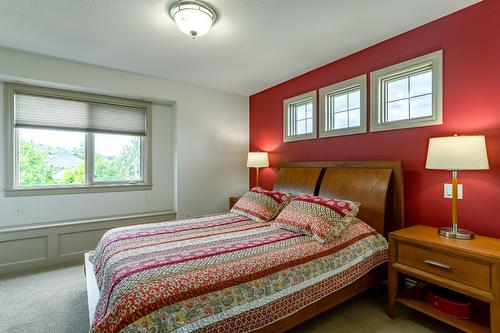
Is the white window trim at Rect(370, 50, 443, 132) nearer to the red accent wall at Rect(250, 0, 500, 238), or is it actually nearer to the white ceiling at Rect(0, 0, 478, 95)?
the red accent wall at Rect(250, 0, 500, 238)

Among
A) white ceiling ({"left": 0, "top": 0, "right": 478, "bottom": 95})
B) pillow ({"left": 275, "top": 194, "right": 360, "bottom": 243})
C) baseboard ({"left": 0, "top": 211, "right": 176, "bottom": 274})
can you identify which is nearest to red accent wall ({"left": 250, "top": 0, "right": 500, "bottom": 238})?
white ceiling ({"left": 0, "top": 0, "right": 478, "bottom": 95})

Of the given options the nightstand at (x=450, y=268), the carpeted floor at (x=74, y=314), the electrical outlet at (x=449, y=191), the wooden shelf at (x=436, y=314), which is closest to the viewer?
the nightstand at (x=450, y=268)

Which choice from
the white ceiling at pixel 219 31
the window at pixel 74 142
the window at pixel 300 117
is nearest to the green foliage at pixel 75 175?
the window at pixel 74 142

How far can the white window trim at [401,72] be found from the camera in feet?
7.10

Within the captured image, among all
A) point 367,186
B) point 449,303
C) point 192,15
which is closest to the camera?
point 449,303

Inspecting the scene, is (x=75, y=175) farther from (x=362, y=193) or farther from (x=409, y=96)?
(x=409, y=96)

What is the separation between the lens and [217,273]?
57.5 inches

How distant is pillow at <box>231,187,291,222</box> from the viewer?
2729 mm

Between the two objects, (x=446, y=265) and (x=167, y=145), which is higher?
(x=167, y=145)

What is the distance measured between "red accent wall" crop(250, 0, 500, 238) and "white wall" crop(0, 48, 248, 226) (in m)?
2.02

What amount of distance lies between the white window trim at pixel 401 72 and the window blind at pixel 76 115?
10.3 ft

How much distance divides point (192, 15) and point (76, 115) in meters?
2.32

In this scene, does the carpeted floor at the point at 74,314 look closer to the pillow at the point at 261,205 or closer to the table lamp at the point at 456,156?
the table lamp at the point at 456,156

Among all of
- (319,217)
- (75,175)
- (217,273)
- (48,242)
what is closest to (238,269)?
(217,273)
